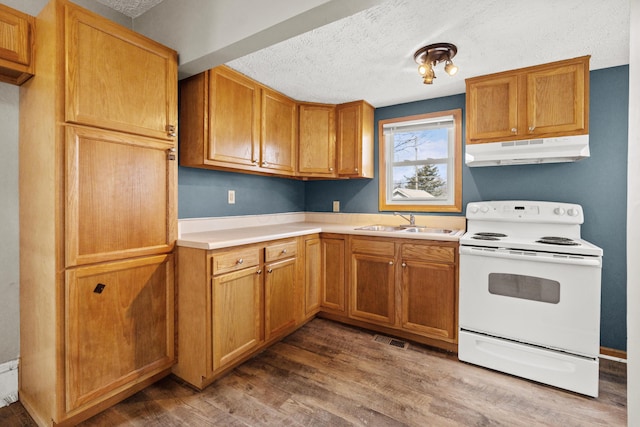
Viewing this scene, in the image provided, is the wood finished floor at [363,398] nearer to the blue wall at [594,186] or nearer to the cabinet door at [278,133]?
the blue wall at [594,186]

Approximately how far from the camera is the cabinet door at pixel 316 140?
3156 mm

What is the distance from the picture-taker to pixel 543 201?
2.49m

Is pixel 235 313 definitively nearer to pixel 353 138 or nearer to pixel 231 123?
pixel 231 123

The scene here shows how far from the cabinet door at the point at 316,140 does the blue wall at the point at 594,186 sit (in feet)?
2.24

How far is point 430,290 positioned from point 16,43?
3.01 meters

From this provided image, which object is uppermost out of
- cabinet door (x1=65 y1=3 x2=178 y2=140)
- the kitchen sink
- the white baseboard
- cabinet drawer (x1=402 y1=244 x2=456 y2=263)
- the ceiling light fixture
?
the ceiling light fixture

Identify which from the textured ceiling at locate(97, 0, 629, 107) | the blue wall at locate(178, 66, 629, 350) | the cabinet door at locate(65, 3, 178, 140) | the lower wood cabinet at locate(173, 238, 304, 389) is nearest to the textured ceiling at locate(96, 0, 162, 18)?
the textured ceiling at locate(97, 0, 629, 107)

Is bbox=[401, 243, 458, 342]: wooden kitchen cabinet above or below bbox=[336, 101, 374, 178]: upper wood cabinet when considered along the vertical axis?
below

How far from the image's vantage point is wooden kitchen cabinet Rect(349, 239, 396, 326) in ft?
8.59

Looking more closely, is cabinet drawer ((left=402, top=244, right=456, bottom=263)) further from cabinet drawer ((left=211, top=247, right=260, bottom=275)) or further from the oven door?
cabinet drawer ((left=211, top=247, right=260, bottom=275))

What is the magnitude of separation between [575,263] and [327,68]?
2182mm

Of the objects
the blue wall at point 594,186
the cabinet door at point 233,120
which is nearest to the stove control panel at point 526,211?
the blue wall at point 594,186

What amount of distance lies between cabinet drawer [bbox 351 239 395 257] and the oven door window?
77cm

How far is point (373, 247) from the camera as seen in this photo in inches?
106
